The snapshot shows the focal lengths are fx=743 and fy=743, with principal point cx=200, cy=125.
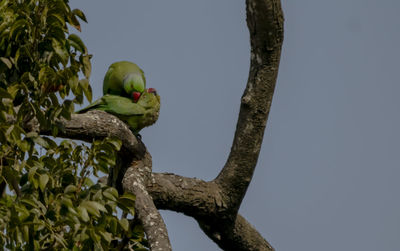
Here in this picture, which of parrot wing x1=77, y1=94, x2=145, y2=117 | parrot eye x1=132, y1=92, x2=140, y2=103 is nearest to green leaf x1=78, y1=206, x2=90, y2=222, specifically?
parrot wing x1=77, y1=94, x2=145, y2=117

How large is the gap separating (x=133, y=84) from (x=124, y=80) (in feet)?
0.38

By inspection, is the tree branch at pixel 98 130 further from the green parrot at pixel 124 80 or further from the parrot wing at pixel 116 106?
the green parrot at pixel 124 80

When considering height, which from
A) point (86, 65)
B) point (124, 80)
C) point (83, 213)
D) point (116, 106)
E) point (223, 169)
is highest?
point (86, 65)

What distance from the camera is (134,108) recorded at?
15.5ft

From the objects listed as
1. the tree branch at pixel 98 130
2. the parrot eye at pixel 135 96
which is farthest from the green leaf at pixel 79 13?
the parrot eye at pixel 135 96

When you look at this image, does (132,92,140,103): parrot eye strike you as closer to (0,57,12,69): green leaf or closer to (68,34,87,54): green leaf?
(68,34,87,54): green leaf

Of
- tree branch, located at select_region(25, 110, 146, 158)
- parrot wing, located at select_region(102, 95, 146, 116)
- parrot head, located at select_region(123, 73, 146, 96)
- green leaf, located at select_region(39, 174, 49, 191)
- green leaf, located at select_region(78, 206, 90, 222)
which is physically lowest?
green leaf, located at select_region(78, 206, 90, 222)

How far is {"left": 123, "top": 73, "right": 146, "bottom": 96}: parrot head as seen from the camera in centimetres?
521

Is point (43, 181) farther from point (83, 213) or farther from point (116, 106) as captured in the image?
point (116, 106)

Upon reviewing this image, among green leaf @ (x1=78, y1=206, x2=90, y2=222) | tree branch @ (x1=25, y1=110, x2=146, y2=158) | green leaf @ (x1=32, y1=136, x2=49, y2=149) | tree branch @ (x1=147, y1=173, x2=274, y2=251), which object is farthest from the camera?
tree branch @ (x1=147, y1=173, x2=274, y2=251)

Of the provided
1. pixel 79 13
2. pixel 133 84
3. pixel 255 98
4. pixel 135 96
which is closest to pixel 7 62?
pixel 79 13

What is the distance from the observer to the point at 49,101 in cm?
323

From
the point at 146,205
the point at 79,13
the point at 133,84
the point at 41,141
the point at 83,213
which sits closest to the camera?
the point at 83,213

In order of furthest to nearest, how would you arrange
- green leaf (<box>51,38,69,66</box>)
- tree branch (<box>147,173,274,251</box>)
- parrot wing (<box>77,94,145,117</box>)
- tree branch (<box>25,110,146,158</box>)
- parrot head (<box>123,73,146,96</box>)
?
parrot head (<box>123,73,146,96</box>) < parrot wing (<box>77,94,145,117</box>) < tree branch (<box>147,173,274,251</box>) < tree branch (<box>25,110,146,158</box>) < green leaf (<box>51,38,69,66</box>)
